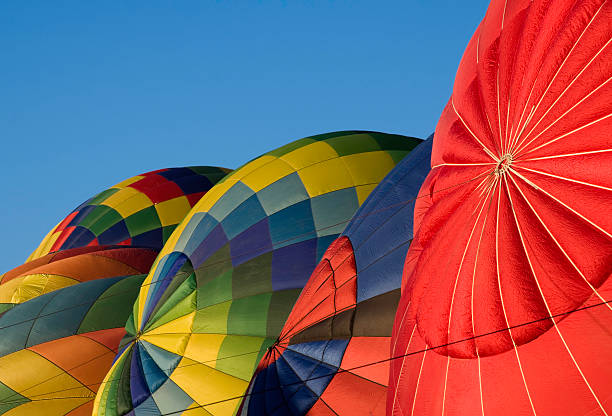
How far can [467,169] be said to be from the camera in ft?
16.3

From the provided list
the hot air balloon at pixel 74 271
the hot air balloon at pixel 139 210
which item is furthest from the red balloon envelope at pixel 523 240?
the hot air balloon at pixel 139 210

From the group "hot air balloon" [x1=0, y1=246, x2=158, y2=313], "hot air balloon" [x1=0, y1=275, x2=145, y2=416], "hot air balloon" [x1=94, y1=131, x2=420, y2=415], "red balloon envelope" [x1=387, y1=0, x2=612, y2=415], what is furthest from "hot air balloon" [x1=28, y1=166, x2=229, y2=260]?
"red balloon envelope" [x1=387, y1=0, x2=612, y2=415]

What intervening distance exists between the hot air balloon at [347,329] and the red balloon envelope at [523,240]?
1.09 m

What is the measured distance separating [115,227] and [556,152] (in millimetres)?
11481

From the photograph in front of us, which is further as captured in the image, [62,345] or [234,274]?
[62,345]

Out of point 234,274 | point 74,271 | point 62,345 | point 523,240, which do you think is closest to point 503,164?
point 523,240

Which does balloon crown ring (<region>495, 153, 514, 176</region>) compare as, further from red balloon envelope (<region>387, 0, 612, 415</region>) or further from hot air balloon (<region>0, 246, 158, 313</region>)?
hot air balloon (<region>0, 246, 158, 313</region>)

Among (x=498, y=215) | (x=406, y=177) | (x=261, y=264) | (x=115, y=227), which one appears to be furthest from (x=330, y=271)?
(x=115, y=227)

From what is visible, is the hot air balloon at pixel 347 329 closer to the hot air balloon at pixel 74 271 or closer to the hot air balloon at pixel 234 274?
the hot air balloon at pixel 234 274

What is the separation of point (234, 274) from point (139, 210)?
20.8 feet

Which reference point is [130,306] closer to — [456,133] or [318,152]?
[318,152]

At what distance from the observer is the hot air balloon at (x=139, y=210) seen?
47.2 ft

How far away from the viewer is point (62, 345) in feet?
33.9

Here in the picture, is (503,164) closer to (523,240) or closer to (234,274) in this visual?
A: (523,240)
